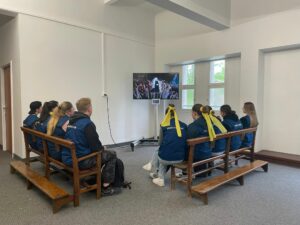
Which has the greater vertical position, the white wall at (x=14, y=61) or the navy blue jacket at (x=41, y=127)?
the white wall at (x=14, y=61)

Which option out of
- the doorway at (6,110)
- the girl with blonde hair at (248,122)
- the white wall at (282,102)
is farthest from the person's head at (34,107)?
the white wall at (282,102)

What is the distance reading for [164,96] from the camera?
6199mm

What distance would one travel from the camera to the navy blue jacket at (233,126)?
3.71m

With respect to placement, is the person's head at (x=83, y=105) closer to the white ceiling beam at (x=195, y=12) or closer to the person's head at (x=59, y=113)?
the person's head at (x=59, y=113)

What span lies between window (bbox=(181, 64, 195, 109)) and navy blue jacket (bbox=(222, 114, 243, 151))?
2.83 m

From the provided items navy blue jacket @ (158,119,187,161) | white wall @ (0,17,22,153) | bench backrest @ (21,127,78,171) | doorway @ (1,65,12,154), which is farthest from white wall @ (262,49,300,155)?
doorway @ (1,65,12,154)

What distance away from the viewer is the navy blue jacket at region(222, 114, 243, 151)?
3.71 metres

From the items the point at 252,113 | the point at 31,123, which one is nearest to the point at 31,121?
the point at 31,123

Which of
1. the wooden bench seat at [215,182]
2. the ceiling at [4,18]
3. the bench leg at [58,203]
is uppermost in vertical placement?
the ceiling at [4,18]

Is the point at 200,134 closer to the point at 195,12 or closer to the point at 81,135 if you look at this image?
the point at 81,135

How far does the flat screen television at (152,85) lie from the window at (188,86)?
0.68 m

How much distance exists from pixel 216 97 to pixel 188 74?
1124 mm

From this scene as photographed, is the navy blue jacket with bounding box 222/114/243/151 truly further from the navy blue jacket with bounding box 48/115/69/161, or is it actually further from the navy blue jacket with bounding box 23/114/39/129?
the navy blue jacket with bounding box 23/114/39/129

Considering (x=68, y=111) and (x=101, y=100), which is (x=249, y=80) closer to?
(x=101, y=100)
